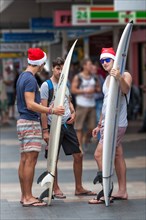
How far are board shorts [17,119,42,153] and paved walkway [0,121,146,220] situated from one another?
2.39 feet

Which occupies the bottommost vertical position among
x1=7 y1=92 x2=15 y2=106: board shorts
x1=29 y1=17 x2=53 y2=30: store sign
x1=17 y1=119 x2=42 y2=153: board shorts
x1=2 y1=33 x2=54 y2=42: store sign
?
x1=7 y1=92 x2=15 y2=106: board shorts

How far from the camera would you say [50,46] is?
1528 inches

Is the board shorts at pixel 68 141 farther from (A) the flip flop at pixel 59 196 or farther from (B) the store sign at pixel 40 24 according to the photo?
(B) the store sign at pixel 40 24

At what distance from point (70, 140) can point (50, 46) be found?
29350mm

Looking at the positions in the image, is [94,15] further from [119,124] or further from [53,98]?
[119,124]

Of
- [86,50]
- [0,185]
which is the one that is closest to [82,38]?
[86,50]

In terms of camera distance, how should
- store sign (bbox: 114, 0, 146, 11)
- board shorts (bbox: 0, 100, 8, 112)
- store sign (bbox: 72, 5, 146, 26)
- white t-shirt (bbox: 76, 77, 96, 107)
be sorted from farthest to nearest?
board shorts (bbox: 0, 100, 8, 112) < store sign (bbox: 72, 5, 146, 26) < white t-shirt (bbox: 76, 77, 96, 107) < store sign (bbox: 114, 0, 146, 11)

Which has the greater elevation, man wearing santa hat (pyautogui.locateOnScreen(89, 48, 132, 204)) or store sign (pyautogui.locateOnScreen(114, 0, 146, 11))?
store sign (pyautogui.locateOnScreen(114, 0, 146, 11))

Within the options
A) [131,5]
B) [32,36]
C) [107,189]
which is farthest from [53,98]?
[32,36]

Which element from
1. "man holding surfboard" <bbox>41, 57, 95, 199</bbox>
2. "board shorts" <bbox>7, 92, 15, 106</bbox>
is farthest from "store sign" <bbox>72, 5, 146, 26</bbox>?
"board shorts" <bbox>7, 92, 15, 106</bbox>

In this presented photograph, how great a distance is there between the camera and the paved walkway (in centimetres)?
860

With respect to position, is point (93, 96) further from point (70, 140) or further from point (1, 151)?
point (70, 140)

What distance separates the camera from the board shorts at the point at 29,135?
29.7 feet

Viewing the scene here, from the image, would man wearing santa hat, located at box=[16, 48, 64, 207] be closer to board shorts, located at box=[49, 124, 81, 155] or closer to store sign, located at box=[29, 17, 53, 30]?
board shorts, located at box=[49, 124, 81, 155]
